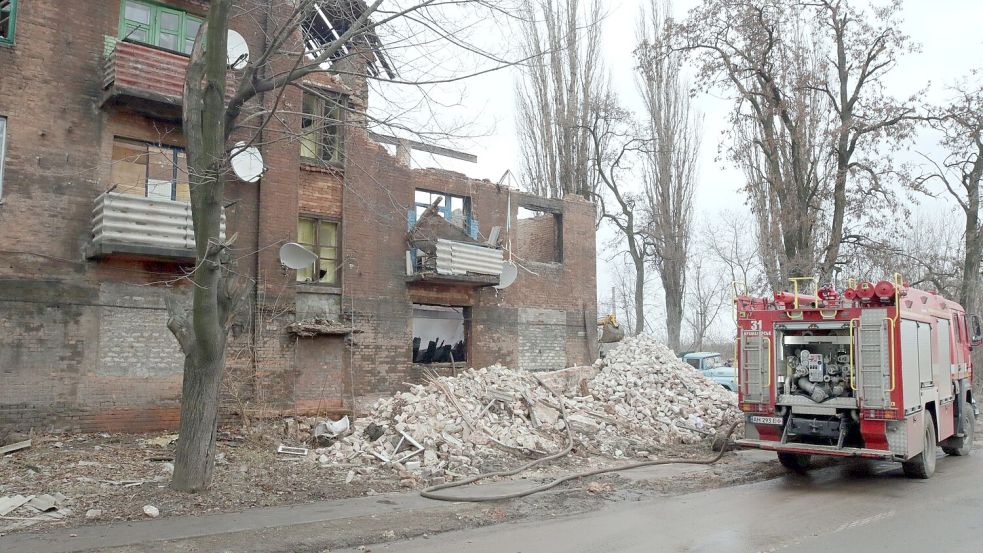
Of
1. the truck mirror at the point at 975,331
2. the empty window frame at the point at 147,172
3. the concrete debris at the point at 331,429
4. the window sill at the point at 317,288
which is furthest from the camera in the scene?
the window sill at the point at 317,288

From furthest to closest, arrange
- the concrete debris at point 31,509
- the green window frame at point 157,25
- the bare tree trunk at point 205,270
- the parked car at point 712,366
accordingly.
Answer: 1. the parked car at point 712,366
2. the green window frame at point 157,25
3. the bare tree trunk at point 205,270
4. the concrete debris at point 31,509

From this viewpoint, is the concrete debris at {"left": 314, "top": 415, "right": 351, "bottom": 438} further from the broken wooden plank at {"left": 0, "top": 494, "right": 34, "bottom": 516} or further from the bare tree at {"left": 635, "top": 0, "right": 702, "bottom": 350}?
the bare tree at {"left": 635, "top": 0, "right": 702, "bottom": 350}

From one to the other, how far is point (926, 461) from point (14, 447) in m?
14.9

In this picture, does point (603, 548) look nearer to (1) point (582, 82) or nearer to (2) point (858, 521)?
(2) point (858, 521)

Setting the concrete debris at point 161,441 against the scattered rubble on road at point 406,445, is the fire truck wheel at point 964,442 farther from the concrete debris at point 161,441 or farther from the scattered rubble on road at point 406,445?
the concrete debris at point 161,441

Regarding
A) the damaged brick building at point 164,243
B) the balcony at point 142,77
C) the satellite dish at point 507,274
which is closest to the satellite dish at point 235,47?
the balcony at point 142,77

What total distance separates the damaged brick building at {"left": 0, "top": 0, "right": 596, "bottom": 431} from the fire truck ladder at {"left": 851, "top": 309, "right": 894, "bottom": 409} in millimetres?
7268

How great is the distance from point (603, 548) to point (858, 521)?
344 centimetres

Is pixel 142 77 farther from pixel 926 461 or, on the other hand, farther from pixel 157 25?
pixel 926 461

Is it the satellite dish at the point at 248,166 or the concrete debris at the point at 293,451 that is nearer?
the concrete debris at the point at 293,451

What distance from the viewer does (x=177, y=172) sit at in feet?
48.8

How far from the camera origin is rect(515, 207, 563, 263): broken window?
22.5m

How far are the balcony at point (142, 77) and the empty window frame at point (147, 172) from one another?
2.56 ft

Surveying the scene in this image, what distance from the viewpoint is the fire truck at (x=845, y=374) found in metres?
10.4
